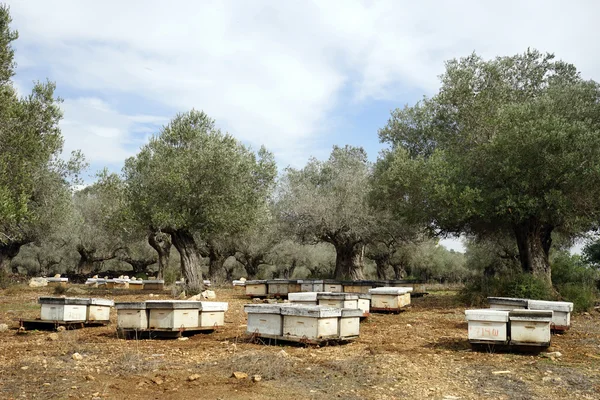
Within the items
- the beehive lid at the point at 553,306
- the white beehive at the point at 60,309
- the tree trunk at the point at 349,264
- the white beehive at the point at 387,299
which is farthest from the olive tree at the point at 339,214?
the white beehive at the point at 60,309

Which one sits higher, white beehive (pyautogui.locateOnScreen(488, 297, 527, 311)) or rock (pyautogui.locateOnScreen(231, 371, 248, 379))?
white beehive (pyautogui.locateOnScreen(488, 297, 527, 311))

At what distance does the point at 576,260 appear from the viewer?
36.3 m

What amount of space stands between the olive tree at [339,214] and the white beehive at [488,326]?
2031 centimetres

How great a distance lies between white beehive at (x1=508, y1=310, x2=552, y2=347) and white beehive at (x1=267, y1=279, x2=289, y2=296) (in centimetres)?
1403

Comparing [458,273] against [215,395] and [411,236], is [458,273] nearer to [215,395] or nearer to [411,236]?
[411,236]

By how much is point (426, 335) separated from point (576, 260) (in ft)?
91.8

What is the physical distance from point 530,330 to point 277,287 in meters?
14.7

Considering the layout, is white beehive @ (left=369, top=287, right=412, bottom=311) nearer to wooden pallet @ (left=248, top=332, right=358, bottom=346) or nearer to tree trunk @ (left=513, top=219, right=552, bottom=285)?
tree trunk @ (left=513, top=219, right=552, bottom=285)

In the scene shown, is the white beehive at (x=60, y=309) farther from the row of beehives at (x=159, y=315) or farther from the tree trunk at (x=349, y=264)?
the tree trunk at (x=349, y=264)

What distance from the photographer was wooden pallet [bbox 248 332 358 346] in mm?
10766

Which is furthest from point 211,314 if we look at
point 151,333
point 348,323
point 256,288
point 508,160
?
point 508,160

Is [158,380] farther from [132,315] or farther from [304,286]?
[304,286]

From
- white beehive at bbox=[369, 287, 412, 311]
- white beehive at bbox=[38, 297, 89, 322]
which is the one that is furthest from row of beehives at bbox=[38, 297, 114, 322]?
white beehive at bbox=[369, 287, 412, 311]

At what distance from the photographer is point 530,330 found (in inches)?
407
